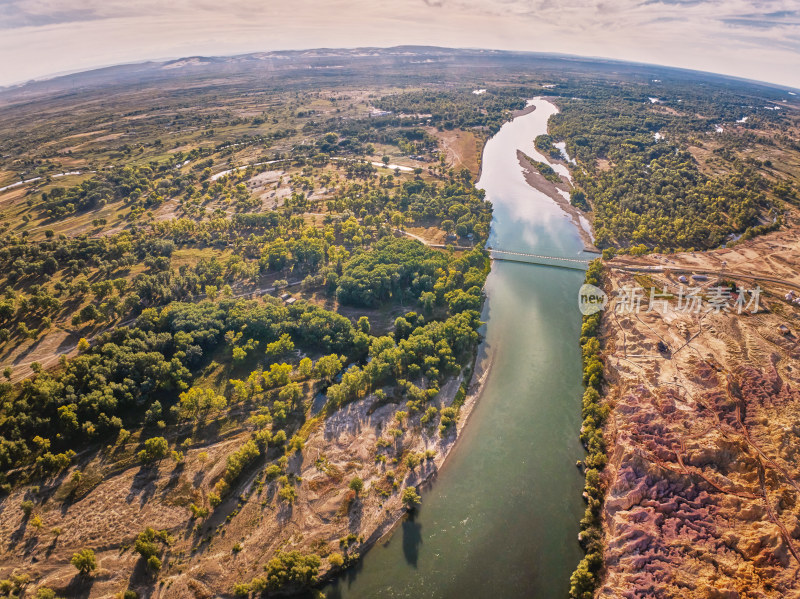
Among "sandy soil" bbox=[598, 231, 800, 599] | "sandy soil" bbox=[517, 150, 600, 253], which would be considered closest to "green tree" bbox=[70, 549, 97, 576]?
"sandy soil" bbox=[598, 231, 800, 599]

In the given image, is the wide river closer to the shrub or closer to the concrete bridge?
the shrub

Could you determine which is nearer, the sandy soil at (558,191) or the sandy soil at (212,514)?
the sandy soil at (212,514)

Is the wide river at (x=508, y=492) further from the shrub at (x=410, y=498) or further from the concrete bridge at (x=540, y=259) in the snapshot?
the concrete bridge at (x=540, y=259)

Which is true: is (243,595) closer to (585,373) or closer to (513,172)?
(585,373)

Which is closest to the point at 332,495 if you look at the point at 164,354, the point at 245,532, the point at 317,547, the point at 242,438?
the point at 317,547

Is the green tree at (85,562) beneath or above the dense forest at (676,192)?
beneath

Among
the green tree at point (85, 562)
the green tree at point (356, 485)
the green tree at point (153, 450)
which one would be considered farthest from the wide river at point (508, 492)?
the green tree at point (153, 450)

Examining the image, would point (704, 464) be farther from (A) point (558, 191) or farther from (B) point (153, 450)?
(A) point (558, 191)

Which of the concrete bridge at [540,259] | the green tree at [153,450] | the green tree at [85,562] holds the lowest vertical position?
the green tree at [85,562]

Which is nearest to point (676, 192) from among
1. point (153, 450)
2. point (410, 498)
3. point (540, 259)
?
point (540, 259)
